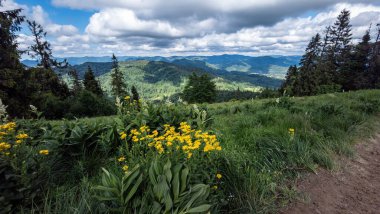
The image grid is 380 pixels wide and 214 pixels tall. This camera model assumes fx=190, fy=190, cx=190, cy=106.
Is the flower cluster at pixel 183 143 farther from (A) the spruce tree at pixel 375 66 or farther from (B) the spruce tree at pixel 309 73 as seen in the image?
(A) the spruce tree at pixel 375 66

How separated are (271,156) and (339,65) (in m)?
50.4

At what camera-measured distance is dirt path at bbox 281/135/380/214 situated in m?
2.88

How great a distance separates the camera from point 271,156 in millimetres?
3713

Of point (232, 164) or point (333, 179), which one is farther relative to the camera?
point (333, 179)

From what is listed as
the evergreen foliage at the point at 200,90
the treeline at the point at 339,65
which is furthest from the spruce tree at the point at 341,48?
the evergreen foliage at the point at 200,90

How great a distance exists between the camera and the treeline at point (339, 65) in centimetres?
3584

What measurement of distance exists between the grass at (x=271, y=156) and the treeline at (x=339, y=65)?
32332mm

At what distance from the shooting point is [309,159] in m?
3.78

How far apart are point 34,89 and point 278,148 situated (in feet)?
74.8

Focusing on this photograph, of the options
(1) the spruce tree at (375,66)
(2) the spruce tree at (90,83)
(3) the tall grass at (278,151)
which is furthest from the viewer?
(2) the spruce tree at (90,83)

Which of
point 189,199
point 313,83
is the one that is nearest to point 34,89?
point 189,199

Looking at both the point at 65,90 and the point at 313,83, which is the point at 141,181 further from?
the point at 313,83

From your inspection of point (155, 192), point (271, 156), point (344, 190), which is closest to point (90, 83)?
point (271, 156)

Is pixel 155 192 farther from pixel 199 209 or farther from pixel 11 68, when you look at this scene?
pixel 11 68
